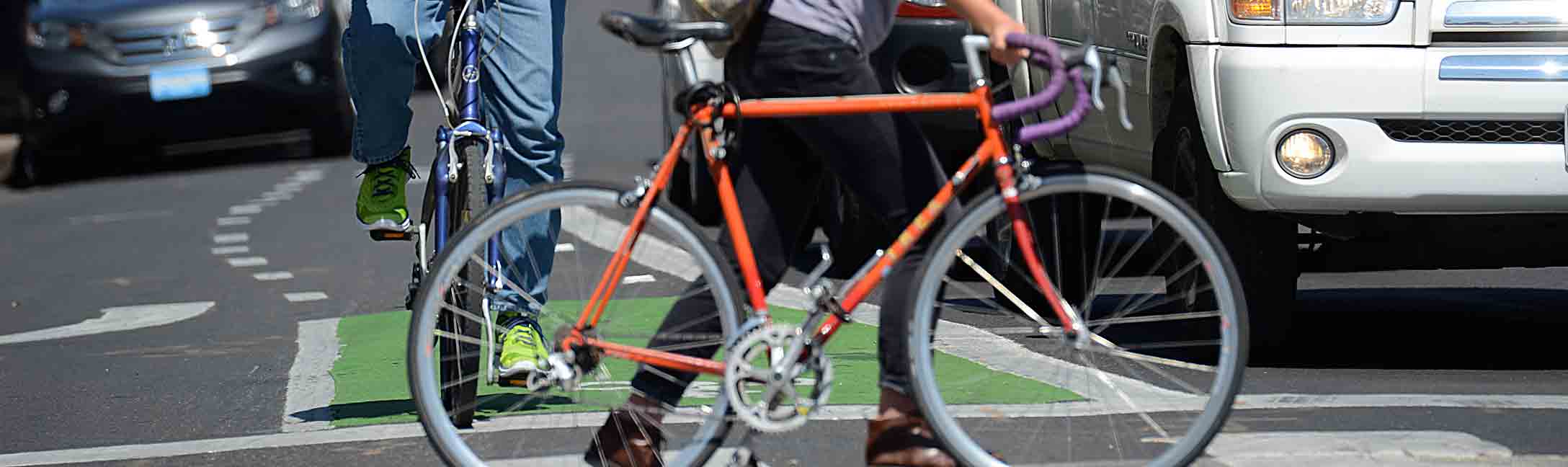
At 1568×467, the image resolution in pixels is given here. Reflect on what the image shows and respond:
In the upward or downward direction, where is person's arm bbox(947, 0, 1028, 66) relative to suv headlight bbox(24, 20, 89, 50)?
upward

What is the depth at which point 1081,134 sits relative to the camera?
7641mm

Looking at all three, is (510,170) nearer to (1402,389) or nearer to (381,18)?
(381,18)

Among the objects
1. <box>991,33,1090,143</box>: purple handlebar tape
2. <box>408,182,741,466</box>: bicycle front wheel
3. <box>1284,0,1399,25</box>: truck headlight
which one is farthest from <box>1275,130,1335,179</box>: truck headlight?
<box>408,182,741,466</box>: bicycle front wheel

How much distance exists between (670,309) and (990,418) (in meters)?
0.67

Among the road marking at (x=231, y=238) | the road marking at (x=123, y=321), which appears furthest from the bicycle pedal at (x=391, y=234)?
the road marking at (x=231, y=238)

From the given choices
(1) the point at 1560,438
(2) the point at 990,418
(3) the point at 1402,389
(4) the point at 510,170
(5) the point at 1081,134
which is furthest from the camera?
(5) the point at 1081,134

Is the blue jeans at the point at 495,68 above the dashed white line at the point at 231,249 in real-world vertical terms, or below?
above

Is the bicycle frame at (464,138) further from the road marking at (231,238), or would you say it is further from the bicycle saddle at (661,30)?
the road marking at (231,238)

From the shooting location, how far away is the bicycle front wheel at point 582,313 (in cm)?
452

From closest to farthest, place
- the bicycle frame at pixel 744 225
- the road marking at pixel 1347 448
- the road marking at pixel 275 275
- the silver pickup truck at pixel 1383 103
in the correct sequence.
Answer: the bicycle frame at pixel 744 225
the road marking at pixel 1347 448
the silver pickup truck at pixel 1383 103
the road marking at pixel 275 275

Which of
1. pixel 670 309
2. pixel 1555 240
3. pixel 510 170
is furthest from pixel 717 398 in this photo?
pixel 1555 240

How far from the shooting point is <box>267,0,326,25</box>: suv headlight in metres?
16.4

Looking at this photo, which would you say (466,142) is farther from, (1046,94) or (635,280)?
(1046,94)

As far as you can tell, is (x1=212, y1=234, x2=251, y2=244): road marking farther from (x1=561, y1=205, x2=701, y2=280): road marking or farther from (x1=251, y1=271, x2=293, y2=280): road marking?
(x1=561, y1=205, x2=701, y2=280): road marking
